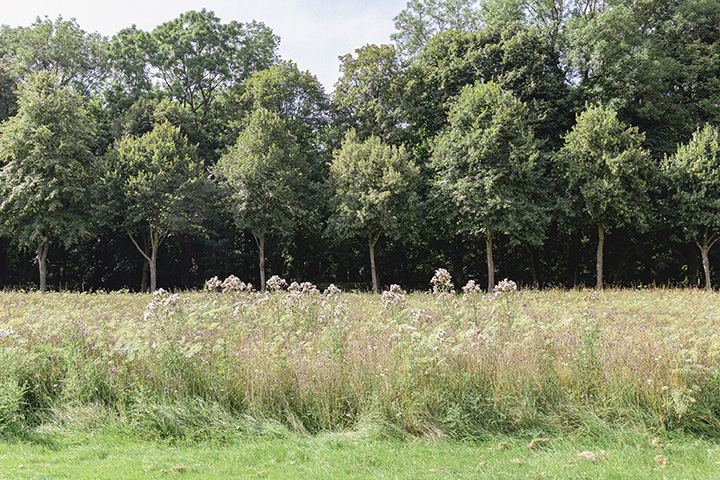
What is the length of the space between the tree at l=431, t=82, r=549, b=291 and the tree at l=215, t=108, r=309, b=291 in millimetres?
8025

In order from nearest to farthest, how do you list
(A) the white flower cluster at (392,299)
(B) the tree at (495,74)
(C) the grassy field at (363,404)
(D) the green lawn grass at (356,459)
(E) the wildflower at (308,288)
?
(D) the green lawn grass at (356,459) < (C) the grassy field at (363,404) < (A) the white flower cluster at (392,299) < (E) the wildflower at (308,288) < (B) the tree at (495,74)

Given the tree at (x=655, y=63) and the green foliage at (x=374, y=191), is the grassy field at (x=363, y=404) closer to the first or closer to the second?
the green foliage at (x=374, y=191)

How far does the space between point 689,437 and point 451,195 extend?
61.3 ft

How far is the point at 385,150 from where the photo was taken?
23.0 m

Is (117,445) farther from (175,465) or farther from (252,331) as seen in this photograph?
(252,331)

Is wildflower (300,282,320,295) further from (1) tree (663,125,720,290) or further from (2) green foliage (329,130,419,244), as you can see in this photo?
(1) tree (663,125,720,290)

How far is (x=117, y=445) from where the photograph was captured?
464cm

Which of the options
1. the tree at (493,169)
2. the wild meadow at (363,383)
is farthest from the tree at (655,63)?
the wild meadow at (363,383)

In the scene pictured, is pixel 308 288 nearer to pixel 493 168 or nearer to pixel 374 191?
pixel 374 191

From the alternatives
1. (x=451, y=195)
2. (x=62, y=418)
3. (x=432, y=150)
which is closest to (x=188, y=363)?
(x=62, y=418)

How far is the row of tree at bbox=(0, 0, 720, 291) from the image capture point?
2209 centimetres

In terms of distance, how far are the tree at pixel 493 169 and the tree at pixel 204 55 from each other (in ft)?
57.7

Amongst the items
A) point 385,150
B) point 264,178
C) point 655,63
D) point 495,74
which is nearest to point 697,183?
point 655,63

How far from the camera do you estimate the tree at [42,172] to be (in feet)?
72.4
